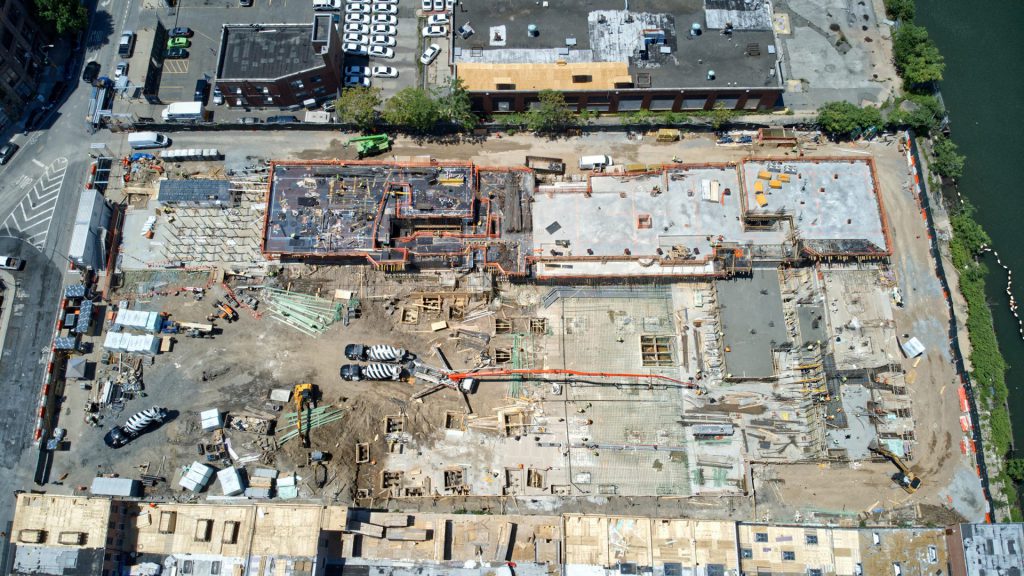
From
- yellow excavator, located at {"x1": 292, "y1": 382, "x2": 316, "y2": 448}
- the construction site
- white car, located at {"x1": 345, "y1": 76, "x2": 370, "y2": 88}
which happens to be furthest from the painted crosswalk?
yellow excavator, located at {"x1": 292, "y1": 382, "x2": 316, "y2": 448}

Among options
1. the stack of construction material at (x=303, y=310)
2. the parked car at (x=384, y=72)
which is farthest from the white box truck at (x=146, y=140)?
the parked car at (x=384, y=72)

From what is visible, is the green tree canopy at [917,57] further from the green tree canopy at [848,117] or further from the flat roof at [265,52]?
the flat roof at [265,52]

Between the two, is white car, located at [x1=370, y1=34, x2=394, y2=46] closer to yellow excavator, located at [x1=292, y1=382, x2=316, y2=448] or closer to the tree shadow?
the tree shadow

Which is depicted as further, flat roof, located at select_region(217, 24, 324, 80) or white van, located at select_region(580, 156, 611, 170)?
white van, located at select_region(580, 156, 611, 170)

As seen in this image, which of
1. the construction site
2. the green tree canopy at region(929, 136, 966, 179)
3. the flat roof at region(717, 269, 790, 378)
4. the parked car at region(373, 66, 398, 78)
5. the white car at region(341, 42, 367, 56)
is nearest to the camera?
the construction site

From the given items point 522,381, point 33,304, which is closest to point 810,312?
point 522,381

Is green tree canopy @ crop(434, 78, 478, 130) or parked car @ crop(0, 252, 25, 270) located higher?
green tree canopy @ crop(434, 78, 478, 130)

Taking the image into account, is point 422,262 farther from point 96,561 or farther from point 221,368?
point 96,561
